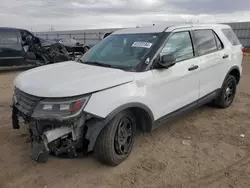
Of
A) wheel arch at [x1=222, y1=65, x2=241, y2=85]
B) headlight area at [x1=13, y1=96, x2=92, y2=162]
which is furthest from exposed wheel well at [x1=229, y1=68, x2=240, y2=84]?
headlight area at [x1=13, y1=96, x2=92, y2=162]

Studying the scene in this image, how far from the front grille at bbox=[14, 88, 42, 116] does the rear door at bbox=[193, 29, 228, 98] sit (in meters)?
2.65

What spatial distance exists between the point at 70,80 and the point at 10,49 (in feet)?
25.6

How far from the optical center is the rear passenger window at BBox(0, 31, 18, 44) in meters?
9.36

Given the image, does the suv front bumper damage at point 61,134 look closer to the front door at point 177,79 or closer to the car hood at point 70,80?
the car hood at point 70,80

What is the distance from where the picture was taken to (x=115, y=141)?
3.01m

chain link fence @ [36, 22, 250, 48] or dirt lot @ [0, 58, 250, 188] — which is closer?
dirt lot @ [0, 58, 250, 188]

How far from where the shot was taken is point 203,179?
2.85 m

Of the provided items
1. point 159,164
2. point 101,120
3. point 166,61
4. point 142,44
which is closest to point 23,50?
point 142,44

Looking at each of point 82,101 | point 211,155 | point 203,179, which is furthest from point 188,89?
point 82,101

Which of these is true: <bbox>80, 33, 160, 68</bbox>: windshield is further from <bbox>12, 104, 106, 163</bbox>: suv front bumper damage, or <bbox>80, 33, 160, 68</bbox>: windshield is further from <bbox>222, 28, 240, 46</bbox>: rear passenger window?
<bbox>222, 28, 240, 46</bbox>: rear passenger window

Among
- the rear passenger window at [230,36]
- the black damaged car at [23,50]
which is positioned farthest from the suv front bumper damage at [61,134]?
the black damaged car at [23,50]

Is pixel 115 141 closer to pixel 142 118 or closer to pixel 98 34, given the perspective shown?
pixel 142 118

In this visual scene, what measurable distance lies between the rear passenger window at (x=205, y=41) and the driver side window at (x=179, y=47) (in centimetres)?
25

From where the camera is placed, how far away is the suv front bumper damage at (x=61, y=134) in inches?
102
